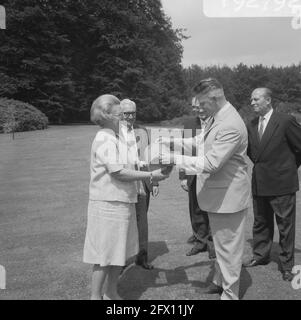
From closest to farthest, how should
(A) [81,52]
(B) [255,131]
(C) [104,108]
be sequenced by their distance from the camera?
(C) [104,108] < (B) [255,131] < (A) [81,52]

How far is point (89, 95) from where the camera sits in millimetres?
35781

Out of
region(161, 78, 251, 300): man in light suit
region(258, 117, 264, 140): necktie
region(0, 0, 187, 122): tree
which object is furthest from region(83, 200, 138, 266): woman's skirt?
region(0, 0, 187, 122): tree

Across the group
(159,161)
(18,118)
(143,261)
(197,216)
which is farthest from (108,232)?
(18,118)

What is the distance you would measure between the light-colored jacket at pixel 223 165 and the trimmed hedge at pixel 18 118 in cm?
1977

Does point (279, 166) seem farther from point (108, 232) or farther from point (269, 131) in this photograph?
point (108, 232)

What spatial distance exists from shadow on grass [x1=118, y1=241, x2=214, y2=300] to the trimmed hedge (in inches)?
732

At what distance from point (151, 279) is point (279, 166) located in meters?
2.05

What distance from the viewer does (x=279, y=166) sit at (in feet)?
15.6

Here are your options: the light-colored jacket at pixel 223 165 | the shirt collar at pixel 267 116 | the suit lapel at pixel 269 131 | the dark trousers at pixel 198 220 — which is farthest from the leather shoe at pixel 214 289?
the shirt collar at pixel 267 116

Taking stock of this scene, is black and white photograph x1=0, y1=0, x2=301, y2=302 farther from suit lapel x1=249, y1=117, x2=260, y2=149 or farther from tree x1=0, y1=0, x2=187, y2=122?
tree x1=0, y1=0, x2=187, y2=122

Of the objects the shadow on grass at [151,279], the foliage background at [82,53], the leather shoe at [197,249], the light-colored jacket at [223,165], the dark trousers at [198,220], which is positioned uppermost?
the foliage background at [82,53]

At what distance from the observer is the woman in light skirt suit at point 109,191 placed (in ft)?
11.4

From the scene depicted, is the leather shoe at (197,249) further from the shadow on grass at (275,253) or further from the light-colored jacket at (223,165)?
the light-colored jacket at (223,165)
